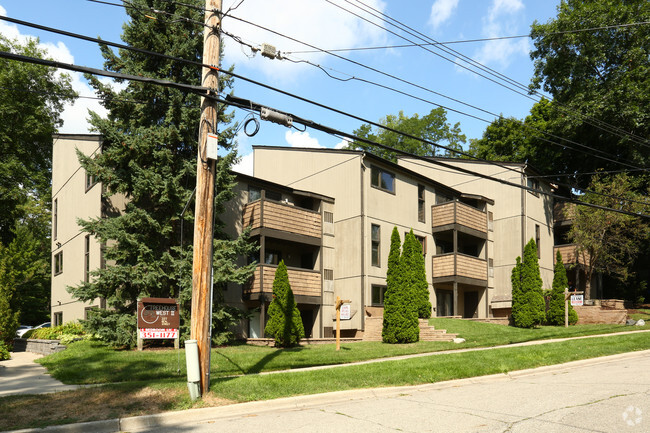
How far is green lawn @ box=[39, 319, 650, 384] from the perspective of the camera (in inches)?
512

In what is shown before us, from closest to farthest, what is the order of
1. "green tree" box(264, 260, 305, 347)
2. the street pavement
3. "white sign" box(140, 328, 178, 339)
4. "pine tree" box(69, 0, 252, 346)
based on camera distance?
1. the street pavement
2. "white sign" box(140, 328, 178, 339)
3. "pine tree" box(69, 0, 252, 346)
4. "green tree" box(264, 260, 305, 347)

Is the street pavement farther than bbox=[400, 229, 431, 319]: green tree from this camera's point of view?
No

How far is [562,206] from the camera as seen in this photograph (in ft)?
118

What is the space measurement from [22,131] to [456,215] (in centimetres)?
3108

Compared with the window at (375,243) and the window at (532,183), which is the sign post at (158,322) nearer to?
the window at (375,243)

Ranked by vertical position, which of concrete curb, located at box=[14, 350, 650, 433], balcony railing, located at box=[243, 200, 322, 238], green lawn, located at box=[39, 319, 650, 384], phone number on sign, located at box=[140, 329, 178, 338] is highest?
balcony railing, located at box=[243, 200, 322, 238]

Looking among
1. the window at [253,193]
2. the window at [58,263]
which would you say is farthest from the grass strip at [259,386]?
the window at [58,263]

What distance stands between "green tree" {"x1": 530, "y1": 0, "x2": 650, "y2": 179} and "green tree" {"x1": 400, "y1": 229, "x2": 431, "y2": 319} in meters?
13.8

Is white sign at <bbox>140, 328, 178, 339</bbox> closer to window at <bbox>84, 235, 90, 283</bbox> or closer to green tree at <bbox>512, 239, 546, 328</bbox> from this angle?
window at <bbox>84, 235, 90, 283</bbox>

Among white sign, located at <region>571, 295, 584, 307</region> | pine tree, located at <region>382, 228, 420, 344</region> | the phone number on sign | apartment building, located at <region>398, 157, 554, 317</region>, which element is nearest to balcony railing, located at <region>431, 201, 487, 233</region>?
apartment building, located at <region>398, 157, 554, 317</region>

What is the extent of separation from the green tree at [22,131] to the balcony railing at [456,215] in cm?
2694

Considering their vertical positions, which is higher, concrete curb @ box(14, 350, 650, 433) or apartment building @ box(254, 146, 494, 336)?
apartment building @ box(254, 146, 494, 336)

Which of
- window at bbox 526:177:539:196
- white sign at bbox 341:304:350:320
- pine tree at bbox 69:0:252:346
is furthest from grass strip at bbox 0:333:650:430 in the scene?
window at bbox 526:177:539:196

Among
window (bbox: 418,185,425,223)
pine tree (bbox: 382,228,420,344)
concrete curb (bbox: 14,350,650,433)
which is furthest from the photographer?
window (bbox: 418,185,425,223)
